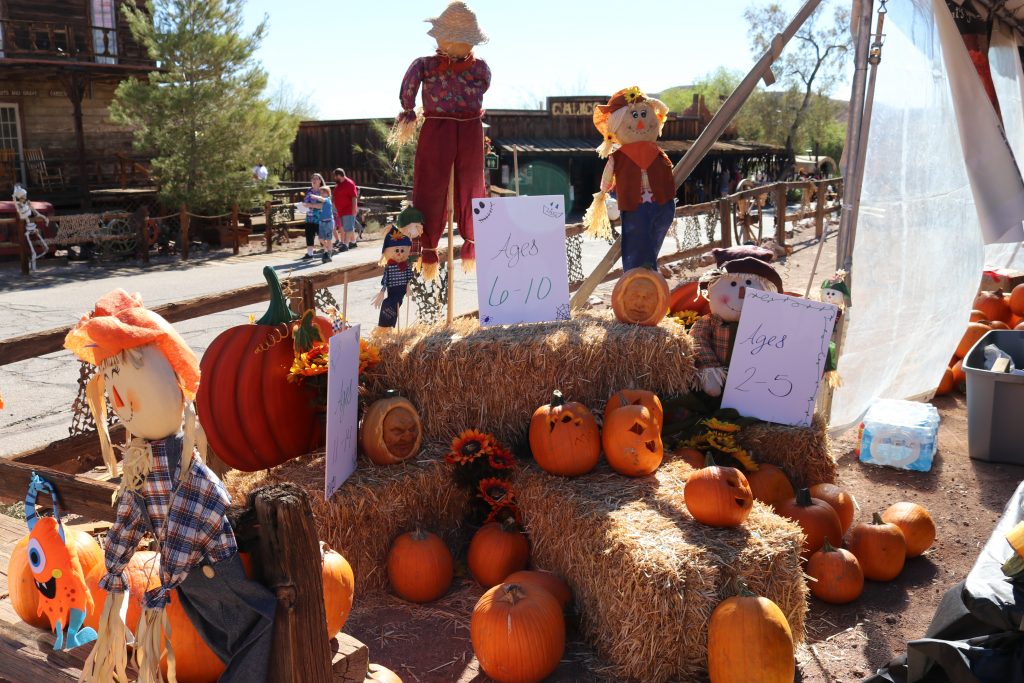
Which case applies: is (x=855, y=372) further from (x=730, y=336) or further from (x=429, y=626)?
(x=429, y=626)

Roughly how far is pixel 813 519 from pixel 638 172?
6.33 feet

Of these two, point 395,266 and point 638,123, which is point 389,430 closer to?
point 395,266

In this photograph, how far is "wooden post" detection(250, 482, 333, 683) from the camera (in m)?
1.81

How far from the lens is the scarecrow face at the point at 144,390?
1881mm

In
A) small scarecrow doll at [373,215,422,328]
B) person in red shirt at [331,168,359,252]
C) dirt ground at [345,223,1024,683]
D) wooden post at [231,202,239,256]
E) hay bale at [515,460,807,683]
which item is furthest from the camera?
wooden post at [231,202,239,256]

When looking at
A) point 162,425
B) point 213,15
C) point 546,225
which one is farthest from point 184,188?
point 162,425

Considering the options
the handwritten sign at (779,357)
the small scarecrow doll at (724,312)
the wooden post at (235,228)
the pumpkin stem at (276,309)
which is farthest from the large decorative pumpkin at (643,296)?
the wooden post at (235,228)

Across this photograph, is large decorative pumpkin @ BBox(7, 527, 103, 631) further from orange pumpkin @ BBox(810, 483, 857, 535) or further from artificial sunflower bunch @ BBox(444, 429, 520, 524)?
orange pumpkin @ BBox(810, 483, 857, 535)

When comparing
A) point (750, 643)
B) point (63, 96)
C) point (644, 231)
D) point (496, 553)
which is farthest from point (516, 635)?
point (63, 96)

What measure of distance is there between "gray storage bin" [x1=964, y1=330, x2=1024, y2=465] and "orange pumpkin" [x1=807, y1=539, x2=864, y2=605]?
213cm

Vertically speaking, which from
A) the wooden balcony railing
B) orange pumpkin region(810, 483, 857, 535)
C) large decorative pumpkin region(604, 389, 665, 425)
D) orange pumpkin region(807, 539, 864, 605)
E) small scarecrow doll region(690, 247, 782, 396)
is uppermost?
the wooden balcony railing

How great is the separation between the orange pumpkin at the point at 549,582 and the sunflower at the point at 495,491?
0.39m

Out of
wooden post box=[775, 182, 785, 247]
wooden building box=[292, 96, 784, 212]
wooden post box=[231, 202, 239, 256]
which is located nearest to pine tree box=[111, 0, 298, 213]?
wooden post box=[231, 202, 239, 256]

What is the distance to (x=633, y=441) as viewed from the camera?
3.40m
